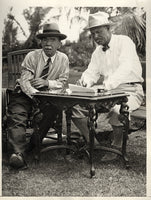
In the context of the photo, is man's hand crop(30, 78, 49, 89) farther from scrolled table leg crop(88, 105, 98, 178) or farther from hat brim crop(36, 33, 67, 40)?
scrolled table leg crop(88, 105, 98, 178)

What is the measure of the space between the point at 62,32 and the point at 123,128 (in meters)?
0.68

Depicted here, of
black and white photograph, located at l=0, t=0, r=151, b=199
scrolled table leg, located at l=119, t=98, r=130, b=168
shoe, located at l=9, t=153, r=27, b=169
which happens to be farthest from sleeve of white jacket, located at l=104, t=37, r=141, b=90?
shoe, located at l=9, t=153, r=27, b=169

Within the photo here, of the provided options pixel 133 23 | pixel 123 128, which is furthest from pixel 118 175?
pixel 133 23

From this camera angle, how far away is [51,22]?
2.43 meters

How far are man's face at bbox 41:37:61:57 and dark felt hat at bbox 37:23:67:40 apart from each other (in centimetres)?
2

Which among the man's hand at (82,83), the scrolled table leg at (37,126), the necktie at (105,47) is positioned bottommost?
the scrolled table leg at (37,126)

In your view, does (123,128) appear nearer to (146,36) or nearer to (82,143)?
(82,143)

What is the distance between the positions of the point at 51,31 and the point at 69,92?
1.26 ft

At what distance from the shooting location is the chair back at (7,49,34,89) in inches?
96.9

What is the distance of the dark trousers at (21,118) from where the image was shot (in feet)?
8.04

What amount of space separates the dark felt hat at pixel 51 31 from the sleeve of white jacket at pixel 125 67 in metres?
0.37

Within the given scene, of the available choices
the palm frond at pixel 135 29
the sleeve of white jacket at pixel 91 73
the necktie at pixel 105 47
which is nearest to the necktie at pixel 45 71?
the sleeve of white jacket at pixel 91 73

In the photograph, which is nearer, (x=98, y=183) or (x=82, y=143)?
(x=98, y=183)

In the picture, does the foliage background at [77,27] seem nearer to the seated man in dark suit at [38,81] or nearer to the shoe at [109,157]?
the seated man in dark suit at [38,81]
